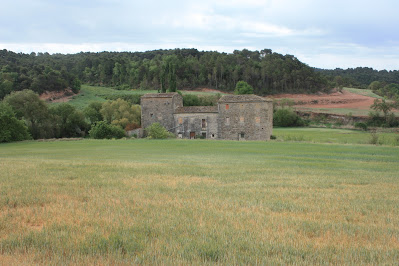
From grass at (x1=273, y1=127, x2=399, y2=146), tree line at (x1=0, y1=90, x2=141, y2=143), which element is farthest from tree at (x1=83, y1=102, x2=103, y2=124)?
grass at (x1=273, y1=127, x2=399, y2=146)

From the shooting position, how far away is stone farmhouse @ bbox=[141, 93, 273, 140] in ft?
189

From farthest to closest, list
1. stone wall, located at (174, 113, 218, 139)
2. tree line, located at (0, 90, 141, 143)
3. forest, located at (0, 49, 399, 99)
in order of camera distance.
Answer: forest, located at (0, 49, 399, 99) → stone wall, located at (174, 113, 218, 139) → tree line, located at (0, 90, 141, 143)

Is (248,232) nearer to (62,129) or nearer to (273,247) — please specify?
(273,247)

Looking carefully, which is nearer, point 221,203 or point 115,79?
point 221,203

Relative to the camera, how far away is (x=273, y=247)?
5.82 metres

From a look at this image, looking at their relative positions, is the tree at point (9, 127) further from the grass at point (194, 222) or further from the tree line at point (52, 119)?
the grass at point (194, 222)

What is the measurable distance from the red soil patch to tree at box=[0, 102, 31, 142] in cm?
7628

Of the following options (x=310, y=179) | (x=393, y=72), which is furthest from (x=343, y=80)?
(x=310, y=179)

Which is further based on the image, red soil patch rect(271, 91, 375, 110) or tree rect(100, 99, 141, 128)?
red soil patch rect(271, 91, 375, 110)

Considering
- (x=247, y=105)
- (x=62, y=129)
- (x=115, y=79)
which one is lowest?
(x=62, y=129)

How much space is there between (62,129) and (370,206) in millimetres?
62814

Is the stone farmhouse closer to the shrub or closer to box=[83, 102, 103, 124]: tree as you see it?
box=[83, 102, 103, 124]: tree

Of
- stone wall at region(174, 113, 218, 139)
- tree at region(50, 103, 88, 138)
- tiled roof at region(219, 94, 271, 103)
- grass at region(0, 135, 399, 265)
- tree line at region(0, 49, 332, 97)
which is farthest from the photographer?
tree line at region(0, 49, 332, 97)

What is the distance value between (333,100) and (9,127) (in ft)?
295
